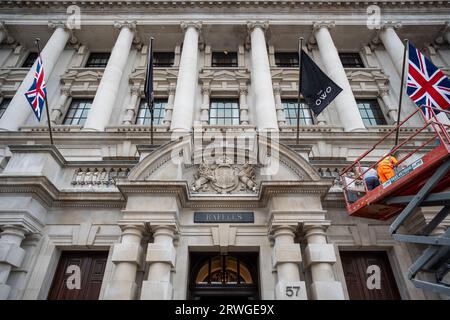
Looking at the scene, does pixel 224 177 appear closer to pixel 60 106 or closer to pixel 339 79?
pixel 339 79

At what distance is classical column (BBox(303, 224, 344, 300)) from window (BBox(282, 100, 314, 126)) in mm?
9123

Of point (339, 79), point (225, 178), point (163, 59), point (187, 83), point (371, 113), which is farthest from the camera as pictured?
point (163, 59)

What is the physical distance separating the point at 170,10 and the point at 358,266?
66.6 feet

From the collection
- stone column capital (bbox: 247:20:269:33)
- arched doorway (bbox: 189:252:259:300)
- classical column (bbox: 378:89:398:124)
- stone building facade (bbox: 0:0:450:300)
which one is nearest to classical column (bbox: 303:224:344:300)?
stone building facade (bbox: 0:0:450:300)

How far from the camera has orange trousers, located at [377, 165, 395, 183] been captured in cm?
691

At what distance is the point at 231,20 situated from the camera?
1898 centimetres

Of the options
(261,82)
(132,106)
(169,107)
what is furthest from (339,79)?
(132,106)

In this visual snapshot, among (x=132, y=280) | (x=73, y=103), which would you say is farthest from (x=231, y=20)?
(x=132, y=280)

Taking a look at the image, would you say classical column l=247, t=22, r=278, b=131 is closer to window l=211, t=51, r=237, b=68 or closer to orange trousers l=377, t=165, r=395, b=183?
window l=211, t=51, r=237, b=68

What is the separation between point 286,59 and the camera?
19484 mm

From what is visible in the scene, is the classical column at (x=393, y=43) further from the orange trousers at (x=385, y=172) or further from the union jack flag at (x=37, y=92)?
the union jack flag at (x=37, y=92)

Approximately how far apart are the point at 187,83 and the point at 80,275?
1109cm

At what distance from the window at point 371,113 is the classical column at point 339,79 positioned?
1773 mm

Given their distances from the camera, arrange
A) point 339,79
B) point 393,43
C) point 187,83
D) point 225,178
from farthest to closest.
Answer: point 393,43 < point 339,79 < point 187,83 < point 225,178
